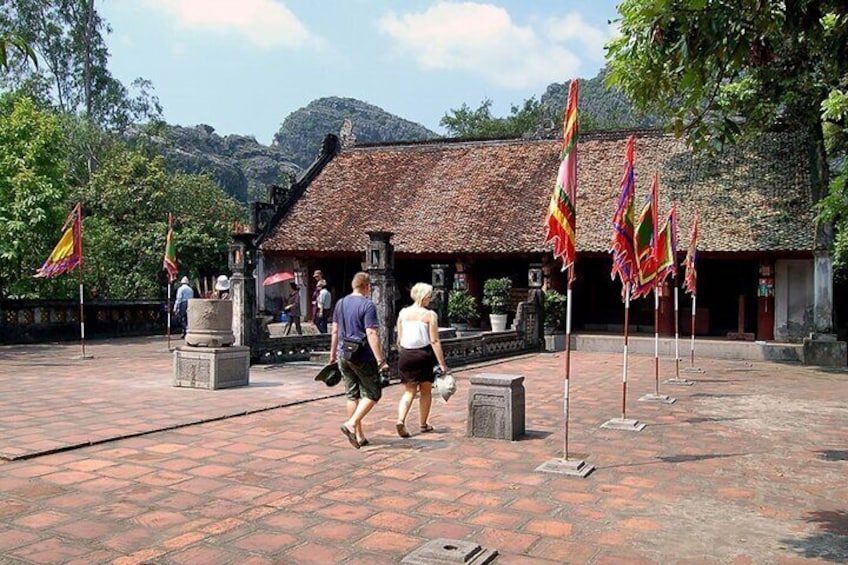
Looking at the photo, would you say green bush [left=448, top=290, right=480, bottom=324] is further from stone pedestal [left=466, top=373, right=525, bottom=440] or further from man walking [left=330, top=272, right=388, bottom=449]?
man walking [left=330, top=272, right=388, bottom=449]

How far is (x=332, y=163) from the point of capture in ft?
94.4

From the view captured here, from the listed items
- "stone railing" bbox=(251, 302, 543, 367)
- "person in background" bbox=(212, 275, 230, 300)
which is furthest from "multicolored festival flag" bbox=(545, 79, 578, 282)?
"person in background" bbox=(212, 275, 230, 300)

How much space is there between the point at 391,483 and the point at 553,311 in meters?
14.3

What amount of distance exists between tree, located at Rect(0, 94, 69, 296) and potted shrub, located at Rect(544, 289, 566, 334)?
13.2 metres

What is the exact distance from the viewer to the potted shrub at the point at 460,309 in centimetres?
2084

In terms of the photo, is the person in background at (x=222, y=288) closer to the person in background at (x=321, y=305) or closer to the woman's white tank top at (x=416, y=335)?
the person in background at (x=321, y=305)

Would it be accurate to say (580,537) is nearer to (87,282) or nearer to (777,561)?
(777,561)

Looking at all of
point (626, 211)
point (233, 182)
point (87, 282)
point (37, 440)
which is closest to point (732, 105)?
point (626, 211)

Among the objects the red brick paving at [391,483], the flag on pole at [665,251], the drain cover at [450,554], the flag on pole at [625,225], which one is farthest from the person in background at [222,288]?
the drain cover at [450,554]

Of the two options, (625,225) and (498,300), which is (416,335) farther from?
(498,300)

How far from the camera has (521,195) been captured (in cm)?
2373

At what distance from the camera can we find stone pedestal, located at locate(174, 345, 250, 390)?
1102 centimetres

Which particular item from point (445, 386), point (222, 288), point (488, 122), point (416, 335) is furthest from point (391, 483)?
point (488, 122)

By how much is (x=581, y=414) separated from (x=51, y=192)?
1551 cm
